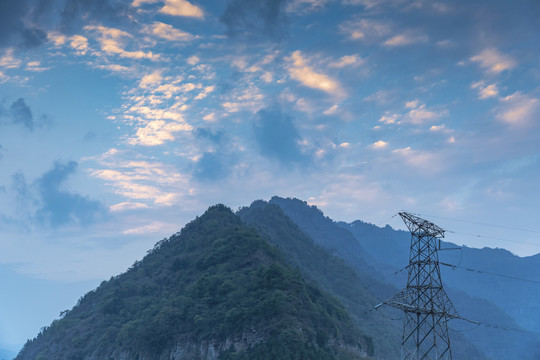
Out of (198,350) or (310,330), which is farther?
(198,350)

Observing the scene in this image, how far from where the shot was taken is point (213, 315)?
106 m

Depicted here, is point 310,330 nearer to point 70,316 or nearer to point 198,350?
point 198,350

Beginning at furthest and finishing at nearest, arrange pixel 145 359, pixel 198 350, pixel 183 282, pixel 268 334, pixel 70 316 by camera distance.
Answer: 1. pixel 70 316
2. pixel 183 282
3. pixel 145 359
4. pixel 198 350
5. pixel 268 334

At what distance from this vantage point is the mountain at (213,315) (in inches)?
3681

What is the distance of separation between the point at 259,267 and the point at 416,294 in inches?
2539

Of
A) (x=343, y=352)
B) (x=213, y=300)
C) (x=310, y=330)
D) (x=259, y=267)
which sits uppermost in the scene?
(x=259, y=267)

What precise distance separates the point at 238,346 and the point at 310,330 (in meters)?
16.0

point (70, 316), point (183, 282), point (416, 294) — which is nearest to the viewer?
point (416, 294)

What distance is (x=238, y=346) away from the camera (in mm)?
94500

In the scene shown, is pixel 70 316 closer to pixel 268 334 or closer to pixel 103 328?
pixel 103 328

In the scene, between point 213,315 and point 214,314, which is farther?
point 214,314

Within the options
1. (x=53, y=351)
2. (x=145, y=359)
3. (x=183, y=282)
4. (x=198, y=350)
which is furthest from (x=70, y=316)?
(x=198, y=350)

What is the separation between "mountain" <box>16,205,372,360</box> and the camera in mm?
93500

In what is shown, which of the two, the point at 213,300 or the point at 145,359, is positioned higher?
the point at 213,300
